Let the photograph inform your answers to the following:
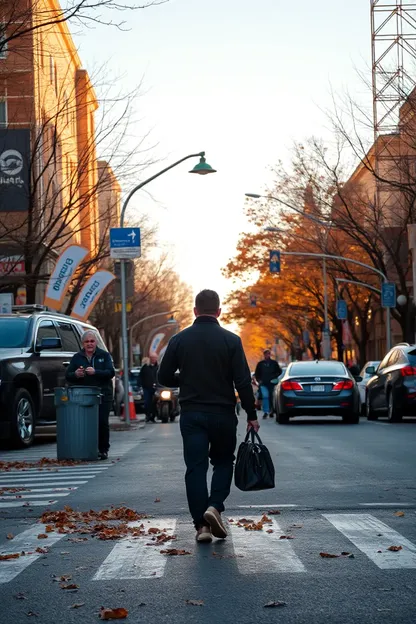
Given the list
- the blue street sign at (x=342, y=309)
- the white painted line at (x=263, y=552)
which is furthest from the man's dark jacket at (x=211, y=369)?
the blue street sign at (x=342, y=309)

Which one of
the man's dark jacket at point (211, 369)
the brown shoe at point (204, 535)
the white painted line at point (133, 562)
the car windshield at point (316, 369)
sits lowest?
the white painted line at point (133, 562)

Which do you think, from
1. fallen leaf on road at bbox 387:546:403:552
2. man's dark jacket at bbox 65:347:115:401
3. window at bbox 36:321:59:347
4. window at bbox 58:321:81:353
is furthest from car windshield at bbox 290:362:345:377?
fallen leaf on road at bbox 387:546:403:552

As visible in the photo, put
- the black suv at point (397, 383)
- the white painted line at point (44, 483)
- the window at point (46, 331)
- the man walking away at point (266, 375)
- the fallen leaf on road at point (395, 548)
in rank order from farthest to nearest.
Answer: the man walking away at point (266, 375), the black suv at point (397, 383), the window at point (46, 331), the white painted line at point (44, 483), the fallen leaf on road at point (395, 548)

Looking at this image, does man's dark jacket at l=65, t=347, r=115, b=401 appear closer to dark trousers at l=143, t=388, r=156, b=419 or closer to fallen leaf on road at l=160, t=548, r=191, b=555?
fallen leaf on road at l=160, t=548, r=191, b=555

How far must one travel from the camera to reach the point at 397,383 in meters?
25.5

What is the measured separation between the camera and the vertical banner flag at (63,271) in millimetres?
30078

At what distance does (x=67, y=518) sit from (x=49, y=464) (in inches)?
263

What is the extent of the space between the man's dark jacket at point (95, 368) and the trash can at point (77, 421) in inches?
9.9

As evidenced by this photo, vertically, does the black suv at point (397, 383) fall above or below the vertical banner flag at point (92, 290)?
below

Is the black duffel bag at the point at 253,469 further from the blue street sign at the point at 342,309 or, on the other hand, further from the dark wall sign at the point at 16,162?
the blue street sign at the point at 342,309

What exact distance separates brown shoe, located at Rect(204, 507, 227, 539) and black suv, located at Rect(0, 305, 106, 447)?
11097 mm

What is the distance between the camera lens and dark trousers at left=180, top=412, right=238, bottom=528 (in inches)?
329

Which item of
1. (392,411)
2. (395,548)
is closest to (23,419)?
(392,411)

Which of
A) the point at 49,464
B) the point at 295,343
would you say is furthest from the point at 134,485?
the point at 295,343
